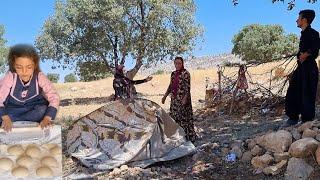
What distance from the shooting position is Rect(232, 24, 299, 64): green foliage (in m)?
43.8

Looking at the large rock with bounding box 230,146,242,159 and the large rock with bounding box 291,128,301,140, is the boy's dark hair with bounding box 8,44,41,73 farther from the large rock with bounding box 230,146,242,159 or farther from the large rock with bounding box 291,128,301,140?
the large rock with bounding box 291,128,301,140

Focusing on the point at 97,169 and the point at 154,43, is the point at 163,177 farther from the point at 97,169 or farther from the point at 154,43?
the point at 154,43

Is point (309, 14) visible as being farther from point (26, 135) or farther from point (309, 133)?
point (26, 135)

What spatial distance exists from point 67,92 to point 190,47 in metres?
9.14

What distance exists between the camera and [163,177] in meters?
6.28

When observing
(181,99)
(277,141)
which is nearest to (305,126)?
(277,141)

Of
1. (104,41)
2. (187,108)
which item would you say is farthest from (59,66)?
(187,108)

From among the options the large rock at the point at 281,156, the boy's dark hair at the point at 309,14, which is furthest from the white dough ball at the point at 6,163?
the boy's dark hair at the point at 309,14

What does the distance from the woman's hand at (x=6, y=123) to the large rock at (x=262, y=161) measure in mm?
3590

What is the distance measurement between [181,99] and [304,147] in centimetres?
287

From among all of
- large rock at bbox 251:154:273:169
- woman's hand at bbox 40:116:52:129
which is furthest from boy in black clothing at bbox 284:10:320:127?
woman's hand at bbox 40:116:52:129

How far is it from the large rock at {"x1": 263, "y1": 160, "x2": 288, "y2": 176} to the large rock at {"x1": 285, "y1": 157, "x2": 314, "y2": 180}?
0.12 metres

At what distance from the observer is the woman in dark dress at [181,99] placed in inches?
319

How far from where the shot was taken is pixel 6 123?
3.44 meters
